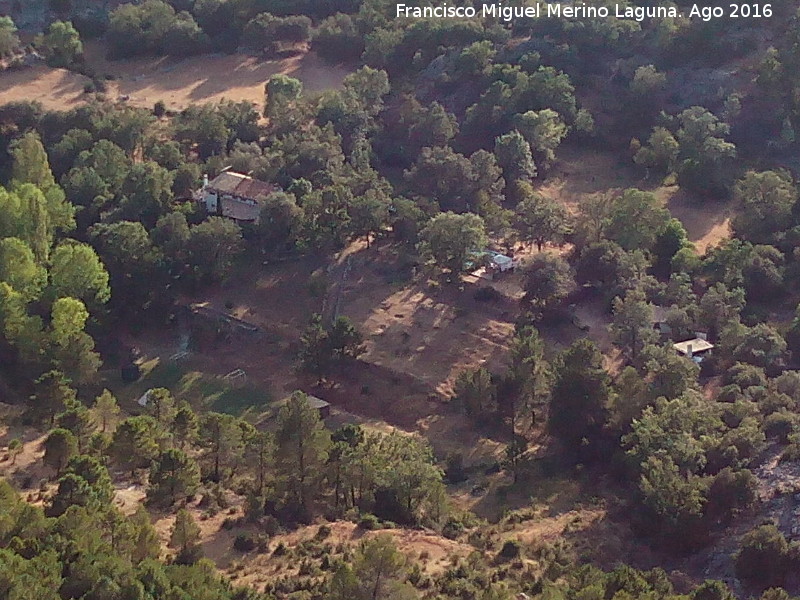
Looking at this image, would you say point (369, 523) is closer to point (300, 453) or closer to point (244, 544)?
point (300, 453)

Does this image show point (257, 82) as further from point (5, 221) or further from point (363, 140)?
point (5, 221)

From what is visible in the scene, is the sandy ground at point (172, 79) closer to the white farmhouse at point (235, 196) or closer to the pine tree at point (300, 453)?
the white farmhouse at point (235, 196)

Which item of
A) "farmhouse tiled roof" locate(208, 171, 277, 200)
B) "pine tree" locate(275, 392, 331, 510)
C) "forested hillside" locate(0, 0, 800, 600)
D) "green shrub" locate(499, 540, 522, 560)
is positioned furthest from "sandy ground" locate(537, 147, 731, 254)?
"pine tree" locate(275, 392, 331, 510)

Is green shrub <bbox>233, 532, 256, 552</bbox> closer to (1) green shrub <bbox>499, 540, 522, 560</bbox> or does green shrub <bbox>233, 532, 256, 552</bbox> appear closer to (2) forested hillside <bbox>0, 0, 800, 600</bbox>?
(2) forested hillside <bbox>0, 0, 800, 600</bbox>

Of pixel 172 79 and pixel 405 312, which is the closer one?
pixel 405 312

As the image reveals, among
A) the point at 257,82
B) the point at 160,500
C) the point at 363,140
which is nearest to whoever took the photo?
the point at 160,500

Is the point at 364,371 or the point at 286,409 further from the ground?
the point at 286,409

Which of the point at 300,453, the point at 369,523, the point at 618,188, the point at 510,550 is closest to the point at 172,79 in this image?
the point at 618,188

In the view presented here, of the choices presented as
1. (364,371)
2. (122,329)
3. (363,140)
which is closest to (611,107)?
(363,140)
